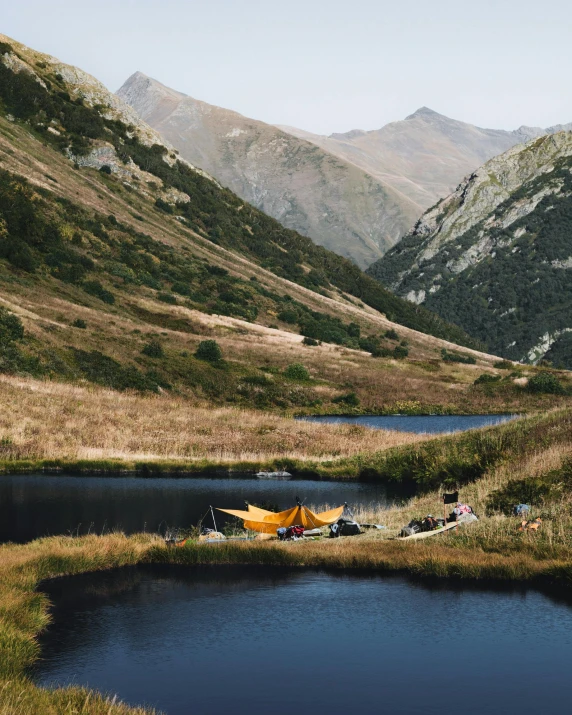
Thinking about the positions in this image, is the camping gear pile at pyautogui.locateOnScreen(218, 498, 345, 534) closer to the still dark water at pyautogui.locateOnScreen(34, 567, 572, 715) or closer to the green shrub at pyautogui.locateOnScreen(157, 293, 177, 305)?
Answer: the still dark water at pyautogui.locateOnScreen(34, 567, 572, 715)

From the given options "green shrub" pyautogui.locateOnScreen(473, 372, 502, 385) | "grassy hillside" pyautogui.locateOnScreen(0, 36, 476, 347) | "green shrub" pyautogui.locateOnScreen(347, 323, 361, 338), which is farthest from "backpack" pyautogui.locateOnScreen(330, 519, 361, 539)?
"grassy hillside" pyautogui.locateOnScreen(0, 36, 476, 347)

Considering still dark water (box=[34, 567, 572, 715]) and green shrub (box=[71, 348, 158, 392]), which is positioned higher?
still dark water (box=[34, 567, 572, 715])

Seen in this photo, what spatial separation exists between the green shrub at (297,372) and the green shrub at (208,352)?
31.7ft

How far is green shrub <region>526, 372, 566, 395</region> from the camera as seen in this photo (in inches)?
4439

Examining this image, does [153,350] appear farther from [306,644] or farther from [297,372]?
[306,644]

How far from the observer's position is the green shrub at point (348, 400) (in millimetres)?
102750

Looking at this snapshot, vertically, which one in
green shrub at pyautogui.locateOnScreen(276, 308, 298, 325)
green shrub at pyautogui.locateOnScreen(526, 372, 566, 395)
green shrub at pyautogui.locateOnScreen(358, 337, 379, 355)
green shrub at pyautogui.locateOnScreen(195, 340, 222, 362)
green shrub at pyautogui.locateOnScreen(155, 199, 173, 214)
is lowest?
green shrub at pyautogui.locateOnScreen(195, 340, 222, 362)

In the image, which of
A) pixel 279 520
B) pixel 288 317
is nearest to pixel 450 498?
pixel 279 520

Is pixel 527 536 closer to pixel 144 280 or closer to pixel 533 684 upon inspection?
pixel 533 684

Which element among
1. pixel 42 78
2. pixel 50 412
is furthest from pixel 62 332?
pixel 42 78

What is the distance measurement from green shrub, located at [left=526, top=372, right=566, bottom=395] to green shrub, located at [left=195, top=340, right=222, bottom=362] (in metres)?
44.7

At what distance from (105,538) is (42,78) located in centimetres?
17049

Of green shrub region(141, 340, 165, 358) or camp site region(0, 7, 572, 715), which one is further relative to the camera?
green shrub region(141, 340, 165, 358)

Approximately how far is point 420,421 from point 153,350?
33724mm
